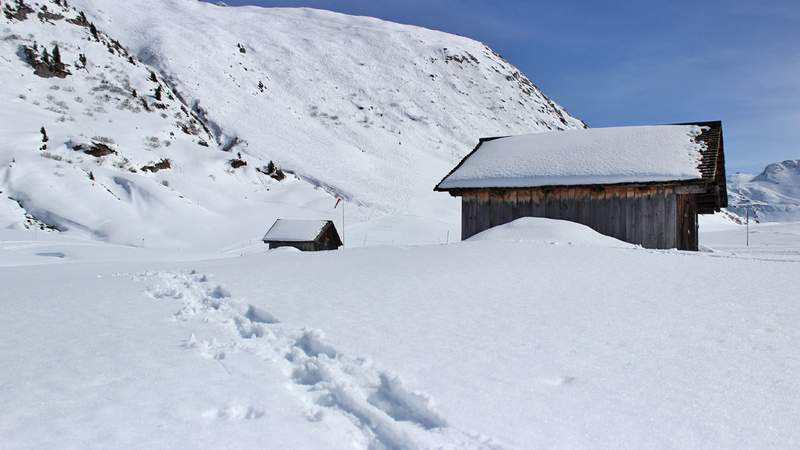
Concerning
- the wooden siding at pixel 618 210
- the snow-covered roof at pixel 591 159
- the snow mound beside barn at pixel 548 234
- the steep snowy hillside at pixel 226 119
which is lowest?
the snow mound beside barn at pixel 548 234

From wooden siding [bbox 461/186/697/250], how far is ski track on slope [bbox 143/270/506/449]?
1102 cm

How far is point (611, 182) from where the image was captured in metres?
14.8

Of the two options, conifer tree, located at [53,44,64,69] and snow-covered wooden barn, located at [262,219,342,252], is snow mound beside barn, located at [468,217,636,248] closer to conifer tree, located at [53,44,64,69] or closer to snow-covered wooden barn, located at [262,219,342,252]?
snow-covered wooden barn, located at [262,219,342,252]

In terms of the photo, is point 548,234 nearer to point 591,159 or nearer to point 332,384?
point 591,159

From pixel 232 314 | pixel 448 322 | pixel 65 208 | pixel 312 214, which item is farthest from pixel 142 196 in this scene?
pixel 448 322

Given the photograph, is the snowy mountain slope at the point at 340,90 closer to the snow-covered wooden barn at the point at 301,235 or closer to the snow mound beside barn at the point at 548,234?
the snow-covered wooden barn at the point at 301,235

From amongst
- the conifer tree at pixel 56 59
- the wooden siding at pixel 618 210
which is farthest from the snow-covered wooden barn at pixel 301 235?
the conifer tree at pixel 56 59

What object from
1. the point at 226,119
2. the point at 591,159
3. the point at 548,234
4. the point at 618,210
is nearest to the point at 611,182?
the point at 618,210

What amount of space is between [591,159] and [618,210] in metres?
1.66

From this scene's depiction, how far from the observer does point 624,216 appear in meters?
15.1

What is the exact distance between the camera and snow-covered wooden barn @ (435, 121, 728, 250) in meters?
14.7

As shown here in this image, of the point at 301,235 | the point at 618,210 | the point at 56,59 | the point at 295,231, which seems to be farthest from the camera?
the point at 56,59

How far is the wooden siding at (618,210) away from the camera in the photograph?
1480 centimetres

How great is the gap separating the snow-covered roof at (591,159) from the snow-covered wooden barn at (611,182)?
0.03 metres
